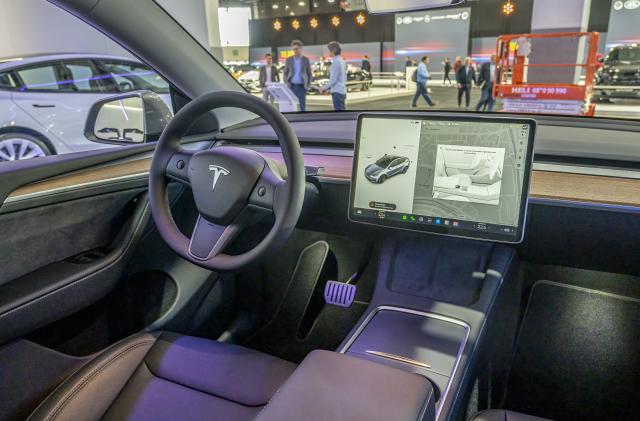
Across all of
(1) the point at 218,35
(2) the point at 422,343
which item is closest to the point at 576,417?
(2) the point at 422,343

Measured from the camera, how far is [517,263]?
1811 millimetres

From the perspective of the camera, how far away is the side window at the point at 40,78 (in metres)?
3.56

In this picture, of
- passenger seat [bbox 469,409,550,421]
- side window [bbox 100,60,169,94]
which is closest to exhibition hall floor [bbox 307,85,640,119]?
side window [bbox 100,60,169,94]

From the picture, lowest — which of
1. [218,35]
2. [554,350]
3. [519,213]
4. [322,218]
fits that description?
[554,350]

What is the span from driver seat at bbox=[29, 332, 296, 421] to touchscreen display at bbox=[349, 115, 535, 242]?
21.9 inches

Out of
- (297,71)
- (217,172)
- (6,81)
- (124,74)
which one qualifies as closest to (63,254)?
(217,172)

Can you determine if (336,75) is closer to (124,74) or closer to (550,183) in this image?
(124,74)

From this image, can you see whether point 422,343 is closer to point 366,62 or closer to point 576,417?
point 576,417

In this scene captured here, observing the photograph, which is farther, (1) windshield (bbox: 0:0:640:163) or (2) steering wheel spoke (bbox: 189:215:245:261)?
(1) windshield (bbox: 0:0:640:163)

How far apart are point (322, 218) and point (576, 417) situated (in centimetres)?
118

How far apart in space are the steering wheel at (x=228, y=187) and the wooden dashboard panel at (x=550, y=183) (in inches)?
9.6

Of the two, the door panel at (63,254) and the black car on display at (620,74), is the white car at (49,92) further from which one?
the black car on display at (620,74)

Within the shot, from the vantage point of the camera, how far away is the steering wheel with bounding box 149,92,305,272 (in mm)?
1224

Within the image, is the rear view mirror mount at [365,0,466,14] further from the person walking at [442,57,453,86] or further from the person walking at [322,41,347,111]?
the person walking at [442,57,453,86]
